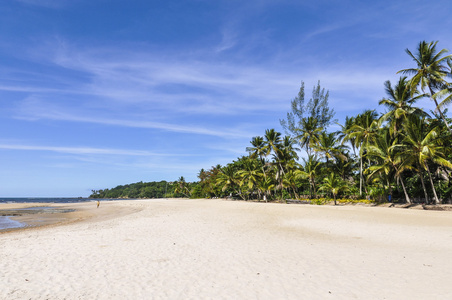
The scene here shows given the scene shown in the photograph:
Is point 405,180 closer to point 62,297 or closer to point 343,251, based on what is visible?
point 343,251

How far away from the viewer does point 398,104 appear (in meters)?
29.5

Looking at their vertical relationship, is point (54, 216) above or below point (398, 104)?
below

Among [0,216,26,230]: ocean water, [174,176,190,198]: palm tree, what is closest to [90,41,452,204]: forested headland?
[0,216,26,230]: ocean water

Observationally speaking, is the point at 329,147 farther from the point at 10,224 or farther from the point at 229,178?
the point at 10,224

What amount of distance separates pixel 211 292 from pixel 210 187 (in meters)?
65.6

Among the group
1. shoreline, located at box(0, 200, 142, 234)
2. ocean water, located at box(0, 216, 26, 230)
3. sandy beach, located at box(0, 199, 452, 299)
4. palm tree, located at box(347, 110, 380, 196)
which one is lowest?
shoreline, located at box(0, 200, 142, 234)

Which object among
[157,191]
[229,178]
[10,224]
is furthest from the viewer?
[157,191]

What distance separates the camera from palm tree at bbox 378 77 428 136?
2756 cm

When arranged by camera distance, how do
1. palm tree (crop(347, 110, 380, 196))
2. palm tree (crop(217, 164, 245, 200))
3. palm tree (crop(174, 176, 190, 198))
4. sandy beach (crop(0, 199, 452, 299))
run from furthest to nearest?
palm tree (crop(174, 176, 190, 198)) → palm tree (crop(217, 164, 245, 200)) → palm tree (crop(347, 110, 380, 196)) → sandy beach (crop(0, 199, 452, 299))

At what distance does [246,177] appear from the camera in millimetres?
52406

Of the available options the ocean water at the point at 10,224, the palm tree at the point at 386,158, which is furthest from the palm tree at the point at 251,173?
the ocean water at the point at 10,224

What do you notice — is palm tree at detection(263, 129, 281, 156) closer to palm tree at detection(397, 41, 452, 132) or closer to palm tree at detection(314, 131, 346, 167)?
palm tree at detection(314, 131, 346, 167)

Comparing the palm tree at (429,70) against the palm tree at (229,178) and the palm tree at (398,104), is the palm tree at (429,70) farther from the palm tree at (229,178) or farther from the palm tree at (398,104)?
the palm tree at (229,178)

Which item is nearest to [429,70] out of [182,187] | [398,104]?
[398,104]
